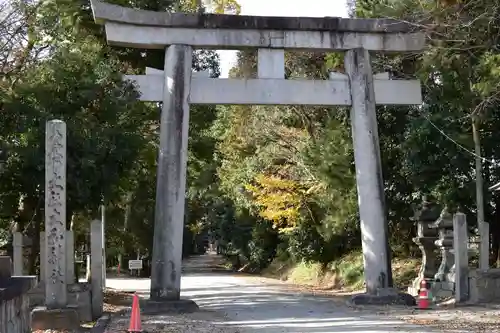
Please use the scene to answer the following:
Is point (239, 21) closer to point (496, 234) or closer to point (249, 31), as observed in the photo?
point (249, 31)

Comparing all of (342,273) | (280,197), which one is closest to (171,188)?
(280,197)

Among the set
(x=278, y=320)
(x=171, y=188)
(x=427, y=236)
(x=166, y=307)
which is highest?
(x=171, y=188)

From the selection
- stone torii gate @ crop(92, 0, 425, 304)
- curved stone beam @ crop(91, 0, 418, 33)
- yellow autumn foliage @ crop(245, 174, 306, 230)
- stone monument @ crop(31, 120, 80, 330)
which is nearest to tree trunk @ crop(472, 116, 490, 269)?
stone torii gate @ crop(92, 0, 425, 304)

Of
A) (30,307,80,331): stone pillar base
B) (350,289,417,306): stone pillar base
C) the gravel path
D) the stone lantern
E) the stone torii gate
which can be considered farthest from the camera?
the stone lantern

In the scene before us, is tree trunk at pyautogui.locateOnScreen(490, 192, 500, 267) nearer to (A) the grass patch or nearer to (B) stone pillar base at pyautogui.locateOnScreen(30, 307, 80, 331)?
(A) the grass patch

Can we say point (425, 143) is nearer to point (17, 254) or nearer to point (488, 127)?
point (488, 127)

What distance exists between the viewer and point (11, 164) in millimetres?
16953

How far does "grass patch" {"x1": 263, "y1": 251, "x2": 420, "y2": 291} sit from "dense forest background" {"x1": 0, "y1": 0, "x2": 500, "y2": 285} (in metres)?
0.13

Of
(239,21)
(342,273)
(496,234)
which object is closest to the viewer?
(239,21)

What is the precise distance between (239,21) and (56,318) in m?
8.71

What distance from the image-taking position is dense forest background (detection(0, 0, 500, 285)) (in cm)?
1680

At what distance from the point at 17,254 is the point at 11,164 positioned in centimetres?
219

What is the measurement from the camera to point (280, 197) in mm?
29703

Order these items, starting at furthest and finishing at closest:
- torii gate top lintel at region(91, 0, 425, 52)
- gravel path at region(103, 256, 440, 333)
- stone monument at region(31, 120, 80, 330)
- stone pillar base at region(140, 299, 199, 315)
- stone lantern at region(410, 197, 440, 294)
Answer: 1. stone lantern at region(410, 197, 440, 294)
2. torii gate top lintel at region(91, 0, 425, 52)
3. stone pillar base at region(140, 299, 199, 315)
4. stone monument at region(31, 120, 80, 330)
5. gravel path at region(103, 256, 440, 333)
